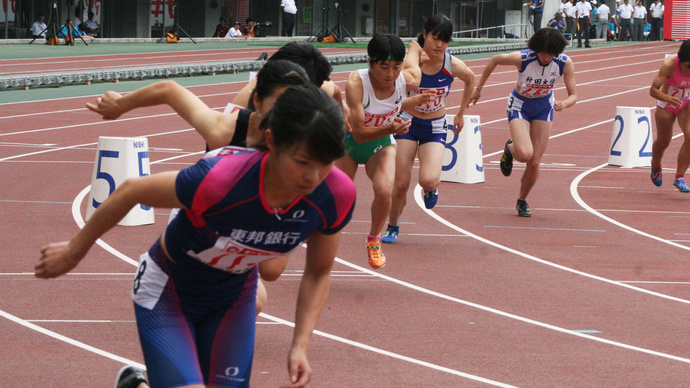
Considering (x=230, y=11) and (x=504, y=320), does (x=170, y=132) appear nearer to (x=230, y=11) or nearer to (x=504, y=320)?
(x=504, y=320)

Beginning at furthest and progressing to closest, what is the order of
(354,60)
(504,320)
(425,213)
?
(354,60), (425,213), (504,320)

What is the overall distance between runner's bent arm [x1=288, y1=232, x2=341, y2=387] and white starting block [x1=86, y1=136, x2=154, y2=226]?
6846mm

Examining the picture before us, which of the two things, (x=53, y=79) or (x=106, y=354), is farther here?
(x=53, y=79)

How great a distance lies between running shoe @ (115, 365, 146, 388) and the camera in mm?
3924

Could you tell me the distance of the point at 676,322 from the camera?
7.33 meters

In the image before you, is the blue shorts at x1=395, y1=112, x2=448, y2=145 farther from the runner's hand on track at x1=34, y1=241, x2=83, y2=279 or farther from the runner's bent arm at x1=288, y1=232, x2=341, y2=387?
→ the runner's hand on track at x1=34, y1=241, x2=83, y2=279

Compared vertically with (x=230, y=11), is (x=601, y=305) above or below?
below

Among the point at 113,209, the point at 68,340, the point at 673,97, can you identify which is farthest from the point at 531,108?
the point at 113,209

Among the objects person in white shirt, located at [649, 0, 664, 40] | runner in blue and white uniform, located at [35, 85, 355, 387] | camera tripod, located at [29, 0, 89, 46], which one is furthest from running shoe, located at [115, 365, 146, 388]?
person in white shirt, located at [649, 0, 664, 40]

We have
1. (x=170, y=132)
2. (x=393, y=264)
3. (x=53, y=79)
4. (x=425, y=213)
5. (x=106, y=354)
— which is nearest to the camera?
(x=106, y=354)

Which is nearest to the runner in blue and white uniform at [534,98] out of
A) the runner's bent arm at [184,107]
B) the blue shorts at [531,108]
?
the blue shorts at [531,108]

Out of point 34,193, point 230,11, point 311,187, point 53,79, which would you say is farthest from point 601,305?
point 230,11

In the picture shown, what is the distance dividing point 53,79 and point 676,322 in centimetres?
1922

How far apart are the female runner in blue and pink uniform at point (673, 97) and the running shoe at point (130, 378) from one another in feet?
30.9
